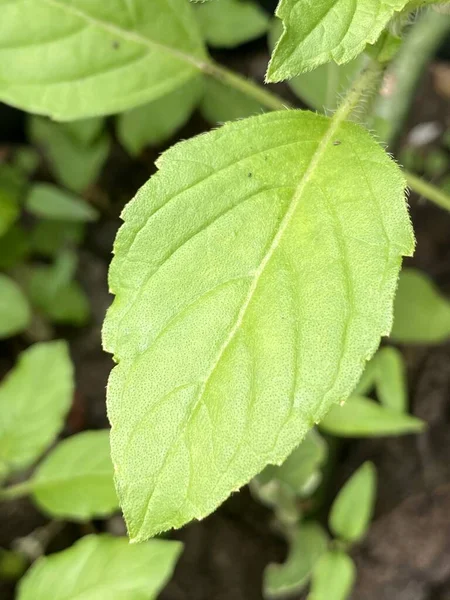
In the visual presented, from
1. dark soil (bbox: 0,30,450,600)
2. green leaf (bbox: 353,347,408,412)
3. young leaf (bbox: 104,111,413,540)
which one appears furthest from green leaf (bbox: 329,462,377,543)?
young leaf (bbox: 104,111,413,540)

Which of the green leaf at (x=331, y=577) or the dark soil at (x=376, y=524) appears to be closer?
the green leaf at (x=331, y=577)

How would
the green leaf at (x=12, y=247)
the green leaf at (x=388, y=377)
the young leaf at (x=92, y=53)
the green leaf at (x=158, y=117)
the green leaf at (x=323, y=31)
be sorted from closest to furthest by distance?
the green leaf at (x=323, y=31)
the young leaf at (x=92, y=53)
the green leaf at (x=388, y=377)
the green leaf at (x=158, y=117)
the green leaf at (x=12, y=247)

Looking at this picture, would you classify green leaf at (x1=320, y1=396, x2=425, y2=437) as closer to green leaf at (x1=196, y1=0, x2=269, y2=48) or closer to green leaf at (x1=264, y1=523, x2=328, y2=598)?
green leaf at (x1=264, y1=523, x2=328, y2=598)

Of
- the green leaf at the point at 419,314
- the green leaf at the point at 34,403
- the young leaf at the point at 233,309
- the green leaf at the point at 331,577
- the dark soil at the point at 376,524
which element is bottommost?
the dark soil at the point at 376,524

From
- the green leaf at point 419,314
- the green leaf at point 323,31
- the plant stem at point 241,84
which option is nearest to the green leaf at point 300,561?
the green leaf at point 419,314

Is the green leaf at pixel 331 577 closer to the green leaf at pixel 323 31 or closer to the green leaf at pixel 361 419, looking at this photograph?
the green leaf at pixel 361 419

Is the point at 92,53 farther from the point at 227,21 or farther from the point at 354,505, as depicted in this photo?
the point at 354,505
